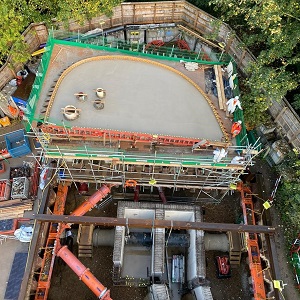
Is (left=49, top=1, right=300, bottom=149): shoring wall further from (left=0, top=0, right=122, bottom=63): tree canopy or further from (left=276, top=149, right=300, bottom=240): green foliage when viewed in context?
(left=276, top=149, right=300, bottom=240): green foliage

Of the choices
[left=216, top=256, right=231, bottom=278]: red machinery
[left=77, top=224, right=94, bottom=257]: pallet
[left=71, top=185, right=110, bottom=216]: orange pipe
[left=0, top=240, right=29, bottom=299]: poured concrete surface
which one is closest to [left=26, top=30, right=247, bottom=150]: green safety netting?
[left=71, top=185, right=110, bottom=216]: orange pipe

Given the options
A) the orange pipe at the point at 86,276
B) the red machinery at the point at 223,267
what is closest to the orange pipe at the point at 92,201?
the orange pipe at the point at 86,276

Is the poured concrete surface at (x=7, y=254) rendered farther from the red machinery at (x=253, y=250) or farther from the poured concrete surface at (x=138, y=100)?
the red machinery at (x=253, y=250)

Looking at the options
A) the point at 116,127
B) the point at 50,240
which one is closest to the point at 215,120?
the point at 116,127

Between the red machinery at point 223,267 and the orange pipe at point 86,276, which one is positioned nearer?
the orange pipe at point 86,276

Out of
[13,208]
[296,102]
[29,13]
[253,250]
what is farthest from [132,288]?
[29,13]
